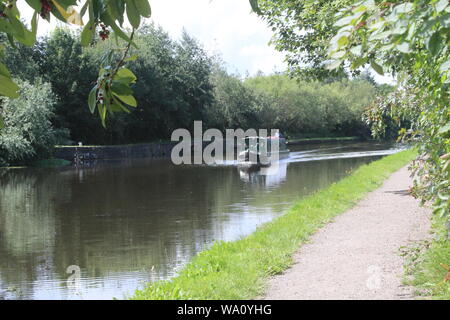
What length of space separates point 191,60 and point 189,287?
174 feet

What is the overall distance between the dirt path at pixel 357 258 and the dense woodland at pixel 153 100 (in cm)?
2192

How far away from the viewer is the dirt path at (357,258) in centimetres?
580

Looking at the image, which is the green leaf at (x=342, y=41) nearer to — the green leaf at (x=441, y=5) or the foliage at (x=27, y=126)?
the green leaf at (x=441, y=5)

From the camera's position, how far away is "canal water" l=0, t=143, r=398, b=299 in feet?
31.9

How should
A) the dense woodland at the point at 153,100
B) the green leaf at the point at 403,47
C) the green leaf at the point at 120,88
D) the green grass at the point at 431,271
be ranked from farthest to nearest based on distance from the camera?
1. the dense woodland at the point at 153,100
2. the green grass at the point at 431,271
3. the green leaf at the point at 120,88
4. the green leaf at the point at 403,47

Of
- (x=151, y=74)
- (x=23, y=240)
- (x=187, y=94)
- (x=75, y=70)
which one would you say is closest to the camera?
(x=23, y=240)

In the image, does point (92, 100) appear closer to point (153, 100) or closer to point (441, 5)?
point (441, 5)

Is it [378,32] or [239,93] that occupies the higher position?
[239,93]

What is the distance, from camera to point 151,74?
50031 millimetres

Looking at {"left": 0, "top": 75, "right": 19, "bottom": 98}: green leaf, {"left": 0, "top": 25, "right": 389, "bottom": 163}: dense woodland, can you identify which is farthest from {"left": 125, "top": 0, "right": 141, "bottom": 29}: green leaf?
{"left": 0, "top": 25, "right": 389, "bottom": 163}: dense woodland

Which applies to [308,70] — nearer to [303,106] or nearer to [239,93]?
[239,93]

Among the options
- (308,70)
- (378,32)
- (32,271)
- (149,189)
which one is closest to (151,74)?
(149,189)

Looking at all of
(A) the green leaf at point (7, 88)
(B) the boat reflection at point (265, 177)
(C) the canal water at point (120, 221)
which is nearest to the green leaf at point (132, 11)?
(A) the green leaf at point (7, 88)

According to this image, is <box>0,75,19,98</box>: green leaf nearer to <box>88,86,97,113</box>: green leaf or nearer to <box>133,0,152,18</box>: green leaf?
<box>88,86,97,113</box>: green leaf
